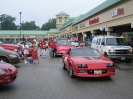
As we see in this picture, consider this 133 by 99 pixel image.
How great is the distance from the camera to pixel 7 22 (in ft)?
492

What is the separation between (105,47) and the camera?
1473 centimetres

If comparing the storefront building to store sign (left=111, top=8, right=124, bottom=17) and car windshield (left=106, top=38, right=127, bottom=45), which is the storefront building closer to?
store sign (left=111, top=8, right=124, bottom=17)

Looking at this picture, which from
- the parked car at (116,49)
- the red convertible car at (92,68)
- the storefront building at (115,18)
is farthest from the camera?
the storefront building at (115,18)

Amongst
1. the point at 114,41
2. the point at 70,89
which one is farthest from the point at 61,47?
the point at 70,89

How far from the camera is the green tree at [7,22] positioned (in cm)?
14988

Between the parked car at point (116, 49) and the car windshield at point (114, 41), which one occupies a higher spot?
the car windshield at point (114, 41)

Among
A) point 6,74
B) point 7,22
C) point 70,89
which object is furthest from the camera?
point 7,22

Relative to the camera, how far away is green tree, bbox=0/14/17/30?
149875mm

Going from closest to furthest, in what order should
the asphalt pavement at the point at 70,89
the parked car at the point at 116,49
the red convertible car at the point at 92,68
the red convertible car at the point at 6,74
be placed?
the asphalt pavement at the point at 70,89, the red convertible car at the point at 6,74, the red convertible car at the point at 92,68, the parked car at the point at 116,49

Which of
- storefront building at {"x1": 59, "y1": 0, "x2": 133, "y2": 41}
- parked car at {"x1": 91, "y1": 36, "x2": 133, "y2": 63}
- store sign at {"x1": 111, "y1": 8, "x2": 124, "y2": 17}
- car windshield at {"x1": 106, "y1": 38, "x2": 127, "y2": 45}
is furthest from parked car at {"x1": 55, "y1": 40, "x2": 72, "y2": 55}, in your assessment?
store sign at {"x1": 111, "y1": 8, "x2": 124, "y2": 17}

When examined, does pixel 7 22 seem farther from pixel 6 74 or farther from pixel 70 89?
pixel 70 89

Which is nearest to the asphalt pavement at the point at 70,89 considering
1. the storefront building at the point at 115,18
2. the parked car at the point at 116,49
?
the parked car at the point at 116,49

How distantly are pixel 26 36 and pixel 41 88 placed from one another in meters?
97.8

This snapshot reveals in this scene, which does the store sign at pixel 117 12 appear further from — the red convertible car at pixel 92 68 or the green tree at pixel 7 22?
the green tree at pixel 7 22
